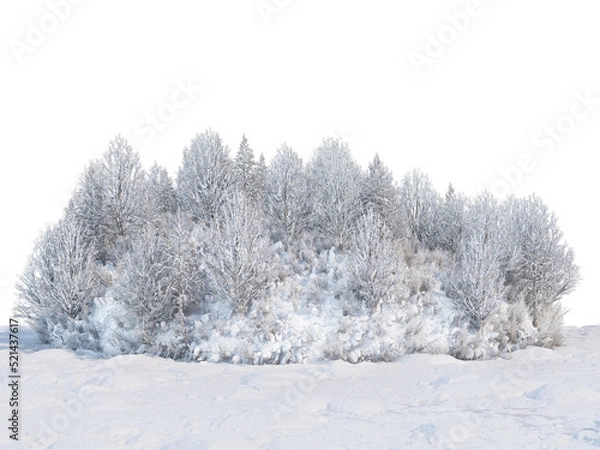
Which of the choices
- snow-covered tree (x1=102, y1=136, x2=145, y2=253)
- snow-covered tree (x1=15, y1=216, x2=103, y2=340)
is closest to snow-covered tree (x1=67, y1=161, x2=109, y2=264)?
snow-covered tree (x1=102, y1=136, x2=145, y2=253)

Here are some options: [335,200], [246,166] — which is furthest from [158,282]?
[246,166]

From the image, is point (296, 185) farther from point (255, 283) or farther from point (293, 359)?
point (293, 359)

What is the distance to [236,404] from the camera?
37.7 ft

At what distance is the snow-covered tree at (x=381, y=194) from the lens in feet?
83.0

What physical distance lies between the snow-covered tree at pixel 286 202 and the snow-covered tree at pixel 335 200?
0.67 meters

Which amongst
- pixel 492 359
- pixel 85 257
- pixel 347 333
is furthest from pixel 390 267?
pixel 85 257

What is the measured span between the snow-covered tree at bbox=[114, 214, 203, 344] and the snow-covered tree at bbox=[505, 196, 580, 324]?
14130mm

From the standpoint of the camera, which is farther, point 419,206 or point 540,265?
point 419,206

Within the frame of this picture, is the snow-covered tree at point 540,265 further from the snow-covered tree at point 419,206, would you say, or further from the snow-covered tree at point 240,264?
the snow-covered tree at point 240,264

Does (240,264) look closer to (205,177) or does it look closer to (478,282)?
(205,177)

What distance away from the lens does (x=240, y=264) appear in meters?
19.0

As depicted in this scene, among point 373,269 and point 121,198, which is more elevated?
point 121,198

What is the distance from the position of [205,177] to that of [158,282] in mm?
8509

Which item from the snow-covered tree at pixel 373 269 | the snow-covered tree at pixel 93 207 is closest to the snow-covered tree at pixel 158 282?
the snow-covered tree at pixel 93 207
